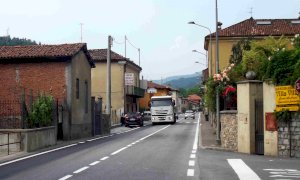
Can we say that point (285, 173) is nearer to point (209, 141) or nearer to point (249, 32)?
point (209, 141)

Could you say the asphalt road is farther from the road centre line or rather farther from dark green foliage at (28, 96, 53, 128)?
dark green foliage at (28, 96, 53, 128)

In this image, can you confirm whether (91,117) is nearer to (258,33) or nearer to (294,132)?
(294,132)

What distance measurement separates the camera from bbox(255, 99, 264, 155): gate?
1784 centimetres

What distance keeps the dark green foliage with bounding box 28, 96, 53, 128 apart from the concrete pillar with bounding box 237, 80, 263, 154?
403 inches

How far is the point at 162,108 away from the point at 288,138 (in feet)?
119

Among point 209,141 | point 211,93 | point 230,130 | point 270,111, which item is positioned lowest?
point 209,141

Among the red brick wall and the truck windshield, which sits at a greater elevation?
the red brick wall

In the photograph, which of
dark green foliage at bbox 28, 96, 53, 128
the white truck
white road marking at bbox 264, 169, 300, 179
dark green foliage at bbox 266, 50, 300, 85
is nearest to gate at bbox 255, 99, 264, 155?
dark green foliage at bbox 266, 50, 300, 85

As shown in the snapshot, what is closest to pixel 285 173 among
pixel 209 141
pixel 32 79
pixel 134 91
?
pixel 209 141

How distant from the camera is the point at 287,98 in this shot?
54.4 feet

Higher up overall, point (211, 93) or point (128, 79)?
point (128, 79)

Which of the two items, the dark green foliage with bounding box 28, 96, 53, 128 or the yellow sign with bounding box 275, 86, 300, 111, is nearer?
the yellow sign with bounding box 275, 86, 300, 111

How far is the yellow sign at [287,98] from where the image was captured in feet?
53.8

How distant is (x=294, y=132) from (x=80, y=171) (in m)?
7.89
